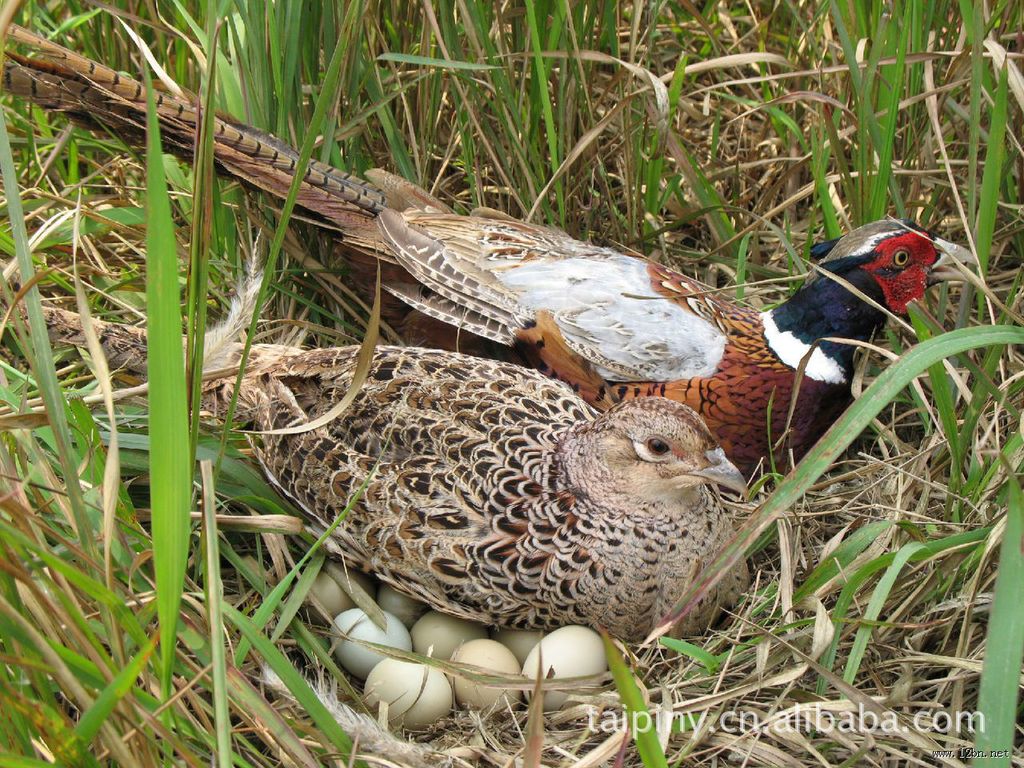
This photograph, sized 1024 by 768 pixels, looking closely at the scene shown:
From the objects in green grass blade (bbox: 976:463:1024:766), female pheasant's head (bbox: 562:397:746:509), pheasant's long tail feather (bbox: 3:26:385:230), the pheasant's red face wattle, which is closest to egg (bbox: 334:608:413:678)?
female pheasant's head (bbox: 562:397:746:509)

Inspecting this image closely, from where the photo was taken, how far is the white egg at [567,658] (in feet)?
7.39

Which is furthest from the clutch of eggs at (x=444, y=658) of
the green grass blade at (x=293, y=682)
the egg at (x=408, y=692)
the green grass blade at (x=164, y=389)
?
the green grass blade at (x=164, y=389)

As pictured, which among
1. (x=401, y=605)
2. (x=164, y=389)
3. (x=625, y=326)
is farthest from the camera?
(x=625, y=326)

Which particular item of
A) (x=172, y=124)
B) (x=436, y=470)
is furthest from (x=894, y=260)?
(x=172, y=124)

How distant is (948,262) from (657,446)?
93 centimetres

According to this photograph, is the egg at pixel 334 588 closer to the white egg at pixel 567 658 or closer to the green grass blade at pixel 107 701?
the white egg at pixel 567 658

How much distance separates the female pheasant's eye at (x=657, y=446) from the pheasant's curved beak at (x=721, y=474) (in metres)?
0.07

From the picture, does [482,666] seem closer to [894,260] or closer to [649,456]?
[649,456]

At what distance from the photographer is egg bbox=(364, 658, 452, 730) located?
2.21 m

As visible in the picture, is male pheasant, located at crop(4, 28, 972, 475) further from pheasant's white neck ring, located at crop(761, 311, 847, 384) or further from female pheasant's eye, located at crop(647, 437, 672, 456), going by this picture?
female pheasant's eye, located at crop(647, 437, 672, 456)

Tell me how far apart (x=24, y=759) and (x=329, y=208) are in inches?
74.4

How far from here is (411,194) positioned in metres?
3.18

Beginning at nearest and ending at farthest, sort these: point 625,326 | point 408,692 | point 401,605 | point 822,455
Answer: point 822,455
point 408,692
point 401,605
point 625,326

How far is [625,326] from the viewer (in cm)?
288
